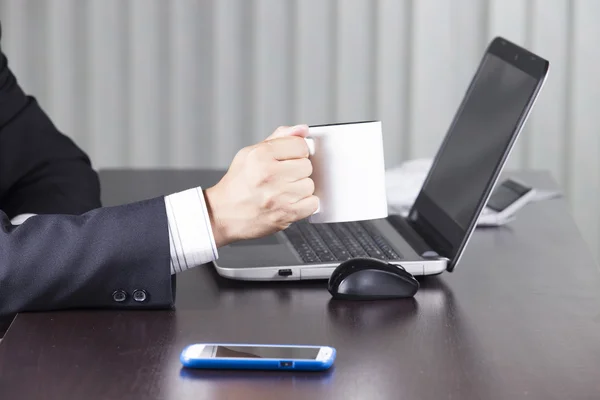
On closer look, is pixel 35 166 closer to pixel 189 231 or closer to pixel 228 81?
pixel 189 231

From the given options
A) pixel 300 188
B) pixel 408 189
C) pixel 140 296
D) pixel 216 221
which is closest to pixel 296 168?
pixel 300 188

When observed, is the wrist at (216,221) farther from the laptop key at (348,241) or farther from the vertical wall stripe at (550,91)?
the vertical wall stripe at (550,91)

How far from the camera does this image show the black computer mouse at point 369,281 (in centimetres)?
121

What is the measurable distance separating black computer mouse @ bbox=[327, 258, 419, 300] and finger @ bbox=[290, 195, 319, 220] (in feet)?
0.26

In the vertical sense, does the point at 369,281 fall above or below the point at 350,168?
below

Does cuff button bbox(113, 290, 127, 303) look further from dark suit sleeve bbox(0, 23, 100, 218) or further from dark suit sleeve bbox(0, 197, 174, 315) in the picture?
dark suit sleeve bbox(0, 23, 100, 218)

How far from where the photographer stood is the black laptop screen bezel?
131 cm

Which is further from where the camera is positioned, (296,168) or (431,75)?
(431,75)

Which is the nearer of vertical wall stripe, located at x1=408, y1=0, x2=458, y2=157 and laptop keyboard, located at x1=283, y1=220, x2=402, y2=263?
laptop keyboard, located at x1=283, y1=220, x2=402, y2=263

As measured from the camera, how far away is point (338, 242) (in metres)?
1.46

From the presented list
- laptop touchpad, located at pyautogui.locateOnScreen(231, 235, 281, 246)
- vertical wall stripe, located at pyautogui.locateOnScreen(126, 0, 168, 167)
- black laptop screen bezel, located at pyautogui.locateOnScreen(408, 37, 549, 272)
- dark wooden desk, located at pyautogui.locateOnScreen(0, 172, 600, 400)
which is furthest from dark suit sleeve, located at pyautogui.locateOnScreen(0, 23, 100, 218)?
vertical wall stripe, located at pyautogui.locateOnScreen(126, 0, 168, 167)

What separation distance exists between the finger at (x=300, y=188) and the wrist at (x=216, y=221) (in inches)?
3.8

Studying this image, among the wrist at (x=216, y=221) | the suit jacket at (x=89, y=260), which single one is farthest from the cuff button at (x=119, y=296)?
the wrist at (x=216, y=221)

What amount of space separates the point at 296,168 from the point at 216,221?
13 centimetres
